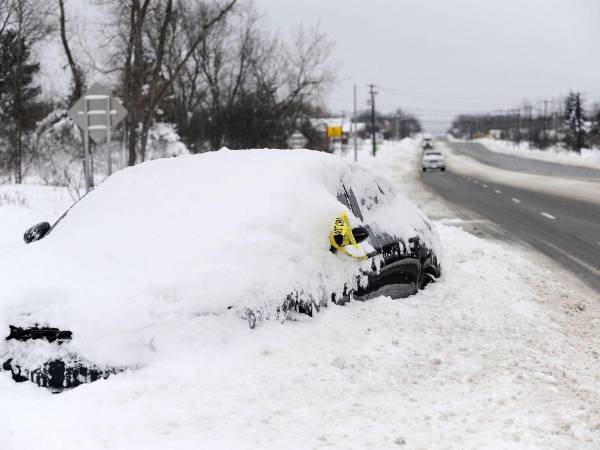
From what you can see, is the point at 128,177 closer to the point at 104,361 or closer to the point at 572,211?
the point at 104,361

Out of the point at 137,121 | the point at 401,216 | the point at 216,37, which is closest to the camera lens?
the point at 401,216

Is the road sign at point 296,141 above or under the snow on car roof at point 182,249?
above

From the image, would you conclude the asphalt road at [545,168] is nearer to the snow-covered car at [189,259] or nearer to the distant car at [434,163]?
the distant car at [434,163]

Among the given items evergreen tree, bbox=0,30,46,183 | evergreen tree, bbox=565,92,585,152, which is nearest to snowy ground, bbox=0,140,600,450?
evergreen tree, bbox=0,30,46,183

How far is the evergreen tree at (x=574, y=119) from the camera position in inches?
3641

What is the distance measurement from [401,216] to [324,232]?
1727 millimetres

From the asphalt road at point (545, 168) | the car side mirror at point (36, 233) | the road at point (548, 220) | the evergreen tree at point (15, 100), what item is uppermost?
the evergreen tree at point (15, 100)

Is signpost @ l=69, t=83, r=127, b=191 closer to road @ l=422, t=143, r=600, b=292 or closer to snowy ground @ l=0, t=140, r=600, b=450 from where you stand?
road @ l=422, t=143, r=600, b=292

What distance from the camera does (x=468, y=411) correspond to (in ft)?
13.1

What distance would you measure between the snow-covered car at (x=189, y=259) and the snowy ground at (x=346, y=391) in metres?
0.16

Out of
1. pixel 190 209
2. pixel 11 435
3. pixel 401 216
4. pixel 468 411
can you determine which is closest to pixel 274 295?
pixel 190 209

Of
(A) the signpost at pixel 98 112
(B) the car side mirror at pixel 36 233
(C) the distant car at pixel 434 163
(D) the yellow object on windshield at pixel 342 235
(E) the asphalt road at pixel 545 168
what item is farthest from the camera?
(C) the distant car at pixel 434 163

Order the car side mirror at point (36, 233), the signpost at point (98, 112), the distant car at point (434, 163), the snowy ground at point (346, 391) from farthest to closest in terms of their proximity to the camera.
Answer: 1. the distant car at point (434, 163)
2. the signpost at point (98, 112)
3. the car side mirror at point (36, 233)
4. the snowy ground at point (346, 391)

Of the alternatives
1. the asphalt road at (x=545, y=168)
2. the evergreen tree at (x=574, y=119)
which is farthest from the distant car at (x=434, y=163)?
the evergreen tree at (x=574, y=119)
